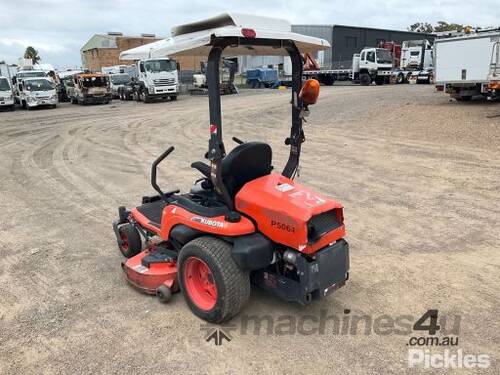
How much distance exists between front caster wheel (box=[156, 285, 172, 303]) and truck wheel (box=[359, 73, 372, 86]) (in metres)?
30.6

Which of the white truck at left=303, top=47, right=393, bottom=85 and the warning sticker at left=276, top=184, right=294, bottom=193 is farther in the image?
the white truck at left=303, top=47, right=393, bottom=85

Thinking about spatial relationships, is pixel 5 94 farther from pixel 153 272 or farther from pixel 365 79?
pixel 153 272

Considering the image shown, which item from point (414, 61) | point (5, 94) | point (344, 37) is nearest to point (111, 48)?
point (344, 37)

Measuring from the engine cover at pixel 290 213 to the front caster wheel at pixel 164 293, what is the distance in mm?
984

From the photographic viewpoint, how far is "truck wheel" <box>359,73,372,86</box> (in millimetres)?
31891

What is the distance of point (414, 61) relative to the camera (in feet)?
108

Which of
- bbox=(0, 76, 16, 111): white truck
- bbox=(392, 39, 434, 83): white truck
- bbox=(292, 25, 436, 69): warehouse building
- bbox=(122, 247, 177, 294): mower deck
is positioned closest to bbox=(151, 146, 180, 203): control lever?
bbox=(122, 247, 177, 294): mower deck

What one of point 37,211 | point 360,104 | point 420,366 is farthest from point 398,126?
point 420,366

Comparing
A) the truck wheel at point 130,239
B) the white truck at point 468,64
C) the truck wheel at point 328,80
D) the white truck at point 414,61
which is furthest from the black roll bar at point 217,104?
the truck wheel at point 328,80

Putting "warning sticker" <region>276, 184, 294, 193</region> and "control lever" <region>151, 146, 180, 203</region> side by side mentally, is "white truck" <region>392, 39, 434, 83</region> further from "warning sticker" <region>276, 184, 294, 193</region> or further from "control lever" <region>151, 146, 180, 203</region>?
"warning sticker" <region>276, 184, 294, 193</region>

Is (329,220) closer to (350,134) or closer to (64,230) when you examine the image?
(64,230)

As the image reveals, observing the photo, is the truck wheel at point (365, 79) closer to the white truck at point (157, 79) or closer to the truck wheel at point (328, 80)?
the truck wheel at point (328, 80)

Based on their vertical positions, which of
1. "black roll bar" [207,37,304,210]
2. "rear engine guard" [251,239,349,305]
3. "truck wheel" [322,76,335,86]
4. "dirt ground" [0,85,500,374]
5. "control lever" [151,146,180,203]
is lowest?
"truck wheel" [322,76,335,86]

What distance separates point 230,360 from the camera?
3.17 m
